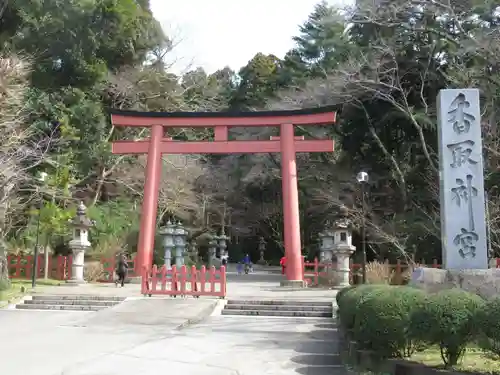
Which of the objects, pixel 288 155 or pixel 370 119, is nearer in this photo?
pixel 288 155

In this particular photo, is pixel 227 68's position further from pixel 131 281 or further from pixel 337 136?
pixel 131 281

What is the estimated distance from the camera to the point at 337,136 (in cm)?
3275

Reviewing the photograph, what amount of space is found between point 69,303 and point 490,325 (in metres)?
13.0

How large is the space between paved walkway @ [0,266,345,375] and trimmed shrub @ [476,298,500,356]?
7.57ft

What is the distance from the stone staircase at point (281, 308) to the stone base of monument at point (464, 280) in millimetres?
5301

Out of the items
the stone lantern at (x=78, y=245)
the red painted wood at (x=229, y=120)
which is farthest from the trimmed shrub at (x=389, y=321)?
the stone lantern at (x=78, y=245)

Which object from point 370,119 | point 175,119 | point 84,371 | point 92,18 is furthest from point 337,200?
point 84,371

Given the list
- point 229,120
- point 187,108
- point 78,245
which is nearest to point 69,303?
point 78,245

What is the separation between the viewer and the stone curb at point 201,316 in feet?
37.9

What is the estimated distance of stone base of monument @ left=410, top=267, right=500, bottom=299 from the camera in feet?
27.8

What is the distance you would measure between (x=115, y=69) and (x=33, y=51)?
5250mm

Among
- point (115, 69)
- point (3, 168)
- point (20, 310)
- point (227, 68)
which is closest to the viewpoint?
point (20, 310)

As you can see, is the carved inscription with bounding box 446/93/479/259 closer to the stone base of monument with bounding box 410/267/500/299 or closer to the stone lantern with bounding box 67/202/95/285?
the stone base of monument with bounding box 410/267/500/299

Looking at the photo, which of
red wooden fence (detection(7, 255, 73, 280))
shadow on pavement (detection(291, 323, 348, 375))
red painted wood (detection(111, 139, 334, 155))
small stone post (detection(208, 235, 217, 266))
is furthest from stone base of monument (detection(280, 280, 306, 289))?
small stone post (detection(208, 235, 217, 266))
